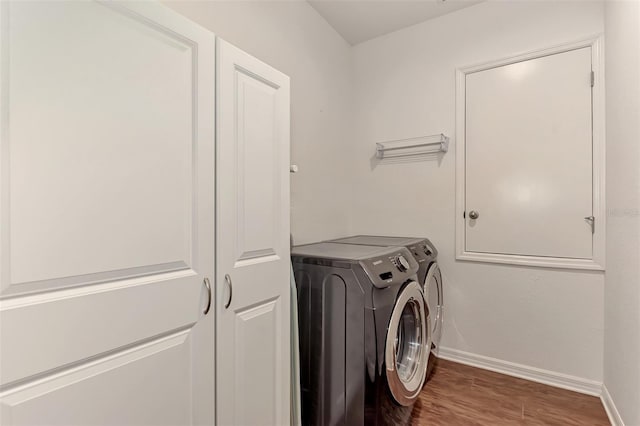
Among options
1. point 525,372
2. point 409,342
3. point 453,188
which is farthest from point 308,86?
point 525,372

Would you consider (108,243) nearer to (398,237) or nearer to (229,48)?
(229,48)

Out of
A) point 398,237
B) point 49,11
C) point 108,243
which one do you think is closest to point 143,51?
point 49,11

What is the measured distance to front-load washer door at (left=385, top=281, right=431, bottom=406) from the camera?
1.50m

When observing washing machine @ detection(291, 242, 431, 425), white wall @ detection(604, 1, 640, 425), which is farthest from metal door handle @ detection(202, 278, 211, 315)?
white wall @ detection(604, 1, 640, 425)

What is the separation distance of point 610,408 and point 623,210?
3.87ft

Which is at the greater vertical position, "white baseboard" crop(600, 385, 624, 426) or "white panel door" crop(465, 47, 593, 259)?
"white panel door" crop(465, 47, 593, 259)

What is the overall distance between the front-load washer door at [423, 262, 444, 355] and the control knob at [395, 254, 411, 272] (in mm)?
480

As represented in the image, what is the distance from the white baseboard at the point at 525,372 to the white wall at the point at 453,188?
3 centimetres

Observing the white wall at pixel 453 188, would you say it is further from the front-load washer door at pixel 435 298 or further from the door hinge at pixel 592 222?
the door hinge at pixel 592 222

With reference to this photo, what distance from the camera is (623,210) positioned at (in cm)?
167

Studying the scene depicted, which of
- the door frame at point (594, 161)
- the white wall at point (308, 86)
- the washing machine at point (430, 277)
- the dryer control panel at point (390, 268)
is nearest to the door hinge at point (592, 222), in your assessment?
the door frame at point (594, 161)

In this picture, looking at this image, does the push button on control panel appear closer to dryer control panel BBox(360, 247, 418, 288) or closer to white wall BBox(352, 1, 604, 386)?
dryer control panel BBox(360, 247, 418, 288)

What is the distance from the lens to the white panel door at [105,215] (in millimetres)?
642

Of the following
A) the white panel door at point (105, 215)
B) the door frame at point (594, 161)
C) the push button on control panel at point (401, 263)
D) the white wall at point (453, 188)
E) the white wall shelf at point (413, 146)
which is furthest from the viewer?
the white wall shelf at point (413, 146)
